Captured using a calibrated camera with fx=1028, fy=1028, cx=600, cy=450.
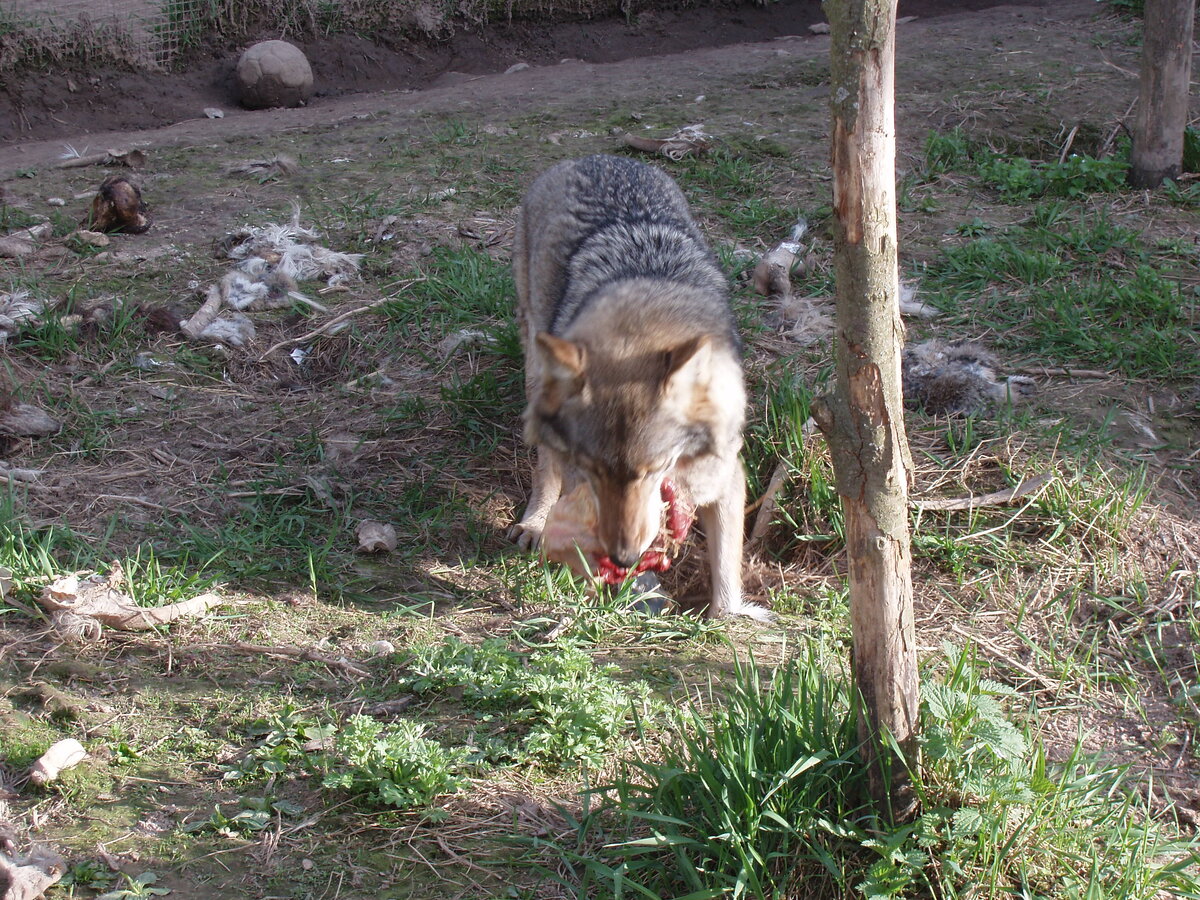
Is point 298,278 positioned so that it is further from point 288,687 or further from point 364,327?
point 288,687

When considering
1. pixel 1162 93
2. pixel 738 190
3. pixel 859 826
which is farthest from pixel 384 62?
pixel 859 826

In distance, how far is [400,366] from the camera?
230 inches

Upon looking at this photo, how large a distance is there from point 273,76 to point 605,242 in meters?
7.79

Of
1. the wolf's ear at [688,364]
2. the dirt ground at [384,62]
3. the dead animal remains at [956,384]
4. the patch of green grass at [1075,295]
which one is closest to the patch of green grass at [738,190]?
the patch of green grass at [1075,295]

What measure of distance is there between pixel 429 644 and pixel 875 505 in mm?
1937

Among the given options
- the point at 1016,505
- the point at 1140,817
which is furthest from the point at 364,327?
the point at 1140,817

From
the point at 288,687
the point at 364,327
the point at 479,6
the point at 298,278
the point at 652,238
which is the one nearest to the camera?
the point at 288,687

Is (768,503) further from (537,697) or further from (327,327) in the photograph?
(327,327)

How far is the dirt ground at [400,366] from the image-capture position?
3.57 metres

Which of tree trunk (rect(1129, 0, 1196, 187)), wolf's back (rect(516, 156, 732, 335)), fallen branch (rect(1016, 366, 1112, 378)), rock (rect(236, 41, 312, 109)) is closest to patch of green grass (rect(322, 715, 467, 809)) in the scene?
wolf's back (rect(516, 156, 732, 335))

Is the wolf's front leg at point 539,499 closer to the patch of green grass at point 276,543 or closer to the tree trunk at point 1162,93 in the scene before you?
the patch of green grass at point 276,543

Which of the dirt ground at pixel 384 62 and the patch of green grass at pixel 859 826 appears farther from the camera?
the dirt ground at pixel 384 62

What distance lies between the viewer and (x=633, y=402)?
3.52m

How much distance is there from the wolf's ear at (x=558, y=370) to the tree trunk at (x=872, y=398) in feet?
3.96
